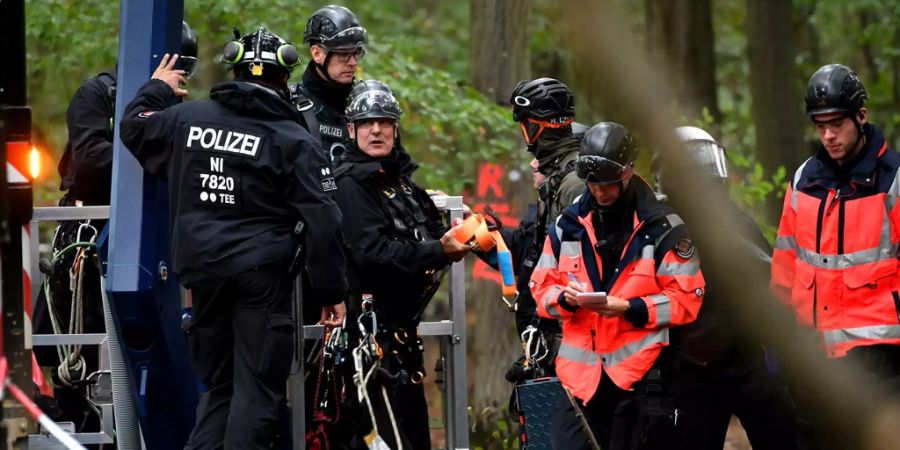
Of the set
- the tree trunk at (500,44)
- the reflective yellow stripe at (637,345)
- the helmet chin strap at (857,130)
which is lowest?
the reflective yellow stripe at (637,345)

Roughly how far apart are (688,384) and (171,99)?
2791 millimetres

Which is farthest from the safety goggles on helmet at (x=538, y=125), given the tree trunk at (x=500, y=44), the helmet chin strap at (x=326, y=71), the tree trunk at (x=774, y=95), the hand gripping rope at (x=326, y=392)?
the tree trunk at (x=774, y=95)

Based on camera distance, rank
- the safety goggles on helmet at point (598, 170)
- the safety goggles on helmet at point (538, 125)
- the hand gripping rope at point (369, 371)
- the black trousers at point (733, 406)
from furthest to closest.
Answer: the safety goggles on helmet at point (538, 125) → the hand gripping rope at point (369, 371) → the black trousers at point (733, 406) → the safety goggles on helmet at point (598, 170)

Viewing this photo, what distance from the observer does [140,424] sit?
634 cm

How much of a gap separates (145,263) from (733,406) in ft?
9.72

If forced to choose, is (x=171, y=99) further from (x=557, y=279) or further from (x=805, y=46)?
(x=805, y=46)

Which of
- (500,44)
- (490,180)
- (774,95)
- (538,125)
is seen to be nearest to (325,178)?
(538,125)

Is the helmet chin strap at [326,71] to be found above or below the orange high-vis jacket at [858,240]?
above

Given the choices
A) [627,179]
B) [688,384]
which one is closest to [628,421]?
[688,384]

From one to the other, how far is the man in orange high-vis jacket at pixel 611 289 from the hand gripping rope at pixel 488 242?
0.67m

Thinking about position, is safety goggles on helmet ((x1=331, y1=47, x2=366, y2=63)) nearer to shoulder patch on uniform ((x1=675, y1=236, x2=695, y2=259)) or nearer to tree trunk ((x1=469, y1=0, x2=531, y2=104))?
shoulder patch on uniform ((x1=675, y1=236, x2=695, y2=259))

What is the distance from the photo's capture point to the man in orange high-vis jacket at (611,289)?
18.9 feet

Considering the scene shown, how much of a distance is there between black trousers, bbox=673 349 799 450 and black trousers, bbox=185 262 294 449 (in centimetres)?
188

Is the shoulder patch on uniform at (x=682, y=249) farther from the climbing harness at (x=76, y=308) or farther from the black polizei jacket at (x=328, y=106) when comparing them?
the climbing harness at (x=76, y=308)
